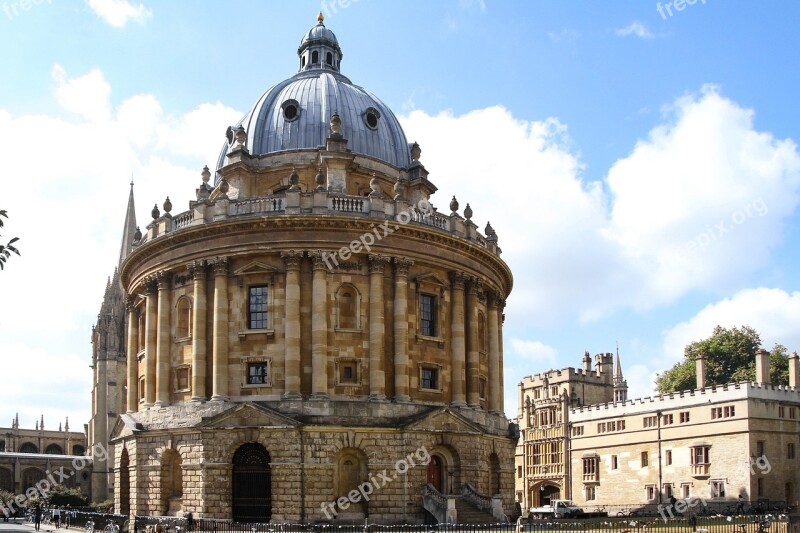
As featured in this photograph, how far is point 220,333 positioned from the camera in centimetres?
4753

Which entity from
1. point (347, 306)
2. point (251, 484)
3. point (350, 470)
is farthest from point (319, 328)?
point (251, 484)

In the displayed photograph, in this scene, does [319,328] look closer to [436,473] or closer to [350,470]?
[350,470]

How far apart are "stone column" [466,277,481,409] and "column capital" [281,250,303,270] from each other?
422 inches

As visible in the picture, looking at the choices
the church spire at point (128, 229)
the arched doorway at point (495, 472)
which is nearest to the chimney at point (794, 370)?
the arched doorway at point (495, 472)

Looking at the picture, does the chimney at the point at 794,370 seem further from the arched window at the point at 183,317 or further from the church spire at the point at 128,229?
the church spire at the point at 128,229

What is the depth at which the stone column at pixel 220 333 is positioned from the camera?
46969 millimetres

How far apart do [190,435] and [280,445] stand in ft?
17.1

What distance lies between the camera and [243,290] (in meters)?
48.2

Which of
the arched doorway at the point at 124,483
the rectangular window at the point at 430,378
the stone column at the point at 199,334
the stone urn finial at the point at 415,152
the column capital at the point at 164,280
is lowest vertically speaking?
the arched doorway at the point at 124,483

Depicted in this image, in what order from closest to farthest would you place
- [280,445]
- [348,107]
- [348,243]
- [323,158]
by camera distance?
[280,445] → [348,243] → [323,158] → [348,107]

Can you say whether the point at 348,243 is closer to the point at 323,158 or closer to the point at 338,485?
the point at 323,158

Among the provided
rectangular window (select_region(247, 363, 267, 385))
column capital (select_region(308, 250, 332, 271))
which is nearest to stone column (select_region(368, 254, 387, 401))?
column capital (select_region(308, 250, 332, 271))

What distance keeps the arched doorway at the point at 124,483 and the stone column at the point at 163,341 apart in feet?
16.1

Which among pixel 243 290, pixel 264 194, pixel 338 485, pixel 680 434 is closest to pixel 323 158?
pixel 264 194
